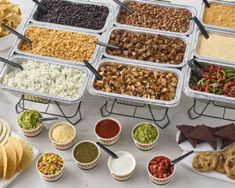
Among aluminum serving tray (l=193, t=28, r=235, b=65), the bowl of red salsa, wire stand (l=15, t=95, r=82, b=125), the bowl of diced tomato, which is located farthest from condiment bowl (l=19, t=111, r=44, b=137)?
aluminum serving tray (l=193, t=28, r=235, b=65)

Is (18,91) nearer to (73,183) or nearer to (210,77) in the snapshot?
(73,183)

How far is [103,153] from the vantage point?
2.41 m

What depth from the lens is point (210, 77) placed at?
2422 millimetres

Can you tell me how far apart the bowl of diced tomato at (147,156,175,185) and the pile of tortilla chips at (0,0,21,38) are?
4.02ft

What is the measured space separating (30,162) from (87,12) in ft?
3.37

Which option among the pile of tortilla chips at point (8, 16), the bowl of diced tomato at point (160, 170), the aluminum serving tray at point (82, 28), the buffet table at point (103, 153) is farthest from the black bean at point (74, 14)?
the bowl of diced tomato at point (160, 170)

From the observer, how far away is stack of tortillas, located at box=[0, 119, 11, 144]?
2426mm

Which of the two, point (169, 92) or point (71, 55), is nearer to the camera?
point (169, 92)

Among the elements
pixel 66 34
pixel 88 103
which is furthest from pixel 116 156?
pixel 66 34

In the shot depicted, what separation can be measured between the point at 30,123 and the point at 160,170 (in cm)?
76

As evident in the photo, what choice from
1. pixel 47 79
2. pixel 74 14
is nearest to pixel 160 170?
pixel 47 79

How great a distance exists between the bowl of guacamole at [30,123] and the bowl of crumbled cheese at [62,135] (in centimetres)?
8

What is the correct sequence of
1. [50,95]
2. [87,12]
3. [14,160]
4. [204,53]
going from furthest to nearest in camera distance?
[87,12]
[204,53]
[50,95]
[14,160]

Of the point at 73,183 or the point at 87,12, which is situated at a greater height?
the point at 87,12
